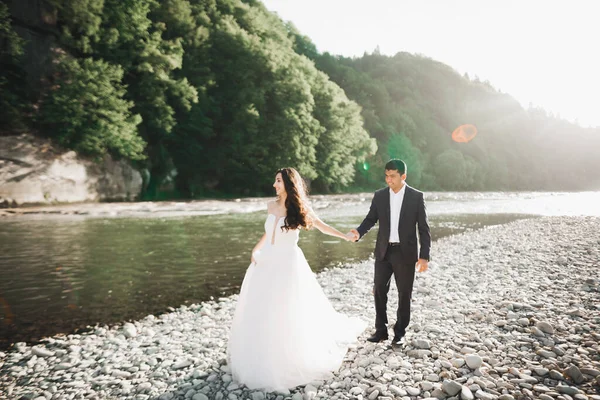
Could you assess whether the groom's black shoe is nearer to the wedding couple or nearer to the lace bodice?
the wedding couple

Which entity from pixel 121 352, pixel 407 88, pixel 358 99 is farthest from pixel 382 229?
pixel 407 88

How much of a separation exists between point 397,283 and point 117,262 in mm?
9849

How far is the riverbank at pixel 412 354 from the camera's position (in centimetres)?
414

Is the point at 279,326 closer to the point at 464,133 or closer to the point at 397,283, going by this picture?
the point at 397,283

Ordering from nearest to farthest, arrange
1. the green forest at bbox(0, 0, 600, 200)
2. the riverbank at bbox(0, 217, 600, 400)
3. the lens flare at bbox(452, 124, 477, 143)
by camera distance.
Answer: the riverbank at bbox(0, 217, 600, 400) → the green forest at bbox(0, 0, 600, 200) → the lens flare at bbox(452, 124, 477, 143)

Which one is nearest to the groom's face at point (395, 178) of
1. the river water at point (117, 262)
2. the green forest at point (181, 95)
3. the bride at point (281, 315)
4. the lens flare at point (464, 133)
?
the bride at point (281, 315)

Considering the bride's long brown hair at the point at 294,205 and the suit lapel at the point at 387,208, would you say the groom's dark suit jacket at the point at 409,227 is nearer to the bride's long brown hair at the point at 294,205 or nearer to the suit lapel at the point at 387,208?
the suit lapel at the point at 387,208

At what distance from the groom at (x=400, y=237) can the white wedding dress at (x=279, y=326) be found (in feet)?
3.37

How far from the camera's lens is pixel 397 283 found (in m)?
5.11

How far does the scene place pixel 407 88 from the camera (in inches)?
4843

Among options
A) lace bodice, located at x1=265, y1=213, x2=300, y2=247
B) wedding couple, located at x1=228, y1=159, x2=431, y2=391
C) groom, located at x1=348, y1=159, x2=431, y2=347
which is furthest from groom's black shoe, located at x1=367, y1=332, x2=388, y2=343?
lace bodice, located at x1=265, y1=213, x2=300, y2=247

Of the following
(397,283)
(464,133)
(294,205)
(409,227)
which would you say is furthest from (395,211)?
(464,133)

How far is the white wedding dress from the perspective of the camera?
14.1ft

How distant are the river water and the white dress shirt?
4.86 m
